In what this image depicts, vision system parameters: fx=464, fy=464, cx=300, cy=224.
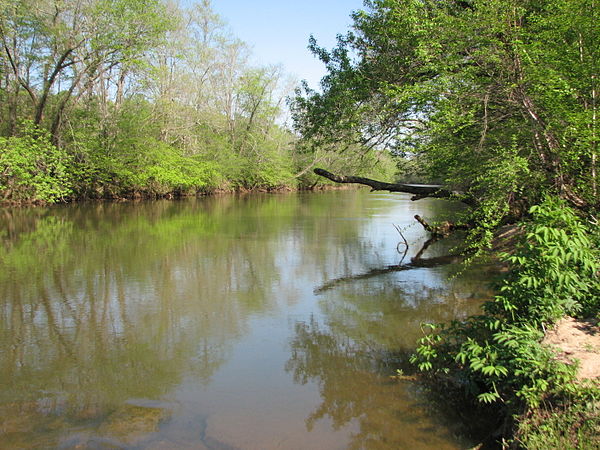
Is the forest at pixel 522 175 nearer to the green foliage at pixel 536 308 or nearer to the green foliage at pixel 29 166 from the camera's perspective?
the green foliage at pixel 536 308

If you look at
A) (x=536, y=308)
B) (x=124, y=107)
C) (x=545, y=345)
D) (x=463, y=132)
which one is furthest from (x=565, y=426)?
(x=124, y=107)

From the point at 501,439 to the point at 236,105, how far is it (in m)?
49.8

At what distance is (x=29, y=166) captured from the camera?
78.6ft

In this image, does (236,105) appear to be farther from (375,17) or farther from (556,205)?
(556,205)

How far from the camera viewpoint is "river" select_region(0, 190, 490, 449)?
4.63m

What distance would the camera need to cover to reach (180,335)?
289 inches

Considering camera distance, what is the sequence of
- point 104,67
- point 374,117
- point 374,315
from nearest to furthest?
point 374,315, point 374,117, point 104,67

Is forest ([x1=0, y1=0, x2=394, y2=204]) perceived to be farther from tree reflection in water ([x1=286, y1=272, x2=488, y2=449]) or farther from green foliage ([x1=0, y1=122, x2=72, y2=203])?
tree reflection in water ([x1=286, y1=272, x2=488, y2=449])

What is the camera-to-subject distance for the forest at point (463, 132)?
13.8ft

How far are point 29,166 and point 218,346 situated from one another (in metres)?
21.8

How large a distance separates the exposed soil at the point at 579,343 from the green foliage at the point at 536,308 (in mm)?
107

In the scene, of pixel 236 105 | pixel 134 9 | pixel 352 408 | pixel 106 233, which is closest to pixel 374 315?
pixel 352 408

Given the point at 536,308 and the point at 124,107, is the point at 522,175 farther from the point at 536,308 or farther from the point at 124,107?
the point at 124,107

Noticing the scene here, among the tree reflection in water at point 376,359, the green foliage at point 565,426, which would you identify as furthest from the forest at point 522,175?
the tree reflection in water at point 376,359
